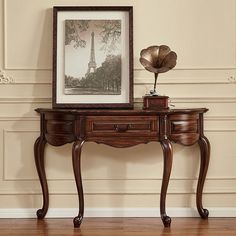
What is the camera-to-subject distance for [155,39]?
11.3ft

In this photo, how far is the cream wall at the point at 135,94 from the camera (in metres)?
3.45

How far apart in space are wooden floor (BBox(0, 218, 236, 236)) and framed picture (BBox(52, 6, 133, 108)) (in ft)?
2.53

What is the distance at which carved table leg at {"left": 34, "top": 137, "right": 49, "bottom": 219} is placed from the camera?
3.33 meters

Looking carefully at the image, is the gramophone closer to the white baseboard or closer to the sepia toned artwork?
the sepia toned artwork

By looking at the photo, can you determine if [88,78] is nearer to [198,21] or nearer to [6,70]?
[6,70]

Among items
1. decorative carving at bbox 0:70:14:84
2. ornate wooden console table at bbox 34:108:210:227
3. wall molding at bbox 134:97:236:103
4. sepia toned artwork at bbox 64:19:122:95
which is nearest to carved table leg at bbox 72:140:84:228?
ornate wooden console table at bbox 34:108:210:227

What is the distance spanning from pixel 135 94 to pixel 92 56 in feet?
1.27

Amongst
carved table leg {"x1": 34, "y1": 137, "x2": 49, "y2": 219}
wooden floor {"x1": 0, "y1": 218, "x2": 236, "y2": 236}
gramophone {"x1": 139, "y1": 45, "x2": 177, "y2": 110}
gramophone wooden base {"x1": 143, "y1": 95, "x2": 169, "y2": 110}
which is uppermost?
gramophone {"x1": 139, "y1": 45, "x2": 177, "y2": 110}

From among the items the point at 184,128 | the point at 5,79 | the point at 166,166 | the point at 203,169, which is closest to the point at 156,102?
the point at 184,128

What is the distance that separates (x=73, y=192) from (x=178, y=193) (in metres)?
0.72

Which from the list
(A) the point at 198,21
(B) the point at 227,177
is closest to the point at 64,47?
(A) the point at 198,21

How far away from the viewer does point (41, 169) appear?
11.0 ft

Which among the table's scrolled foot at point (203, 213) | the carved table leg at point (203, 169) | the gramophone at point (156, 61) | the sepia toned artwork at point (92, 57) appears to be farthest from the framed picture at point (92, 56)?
the table's scrolled foot at point (203, 213)

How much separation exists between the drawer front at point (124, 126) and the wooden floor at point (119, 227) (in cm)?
58
